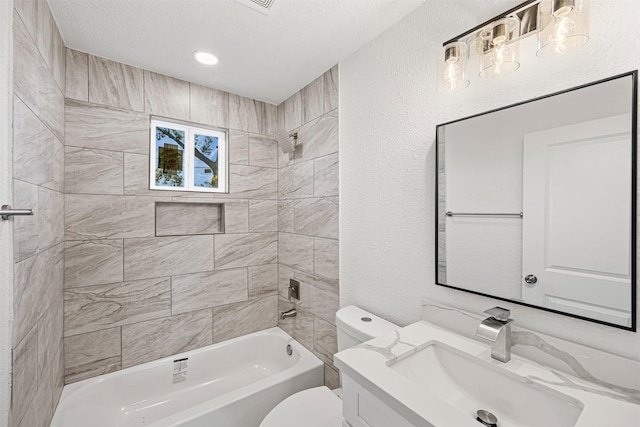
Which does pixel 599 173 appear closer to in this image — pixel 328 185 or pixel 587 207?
pixel 587 207

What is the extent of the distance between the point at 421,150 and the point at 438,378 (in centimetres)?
99

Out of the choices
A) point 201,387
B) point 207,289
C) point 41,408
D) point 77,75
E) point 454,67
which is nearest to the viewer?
point 454,67

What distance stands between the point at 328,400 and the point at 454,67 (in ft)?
5.80

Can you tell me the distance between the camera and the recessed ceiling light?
178 centimetres

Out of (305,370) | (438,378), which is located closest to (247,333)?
(305,370)

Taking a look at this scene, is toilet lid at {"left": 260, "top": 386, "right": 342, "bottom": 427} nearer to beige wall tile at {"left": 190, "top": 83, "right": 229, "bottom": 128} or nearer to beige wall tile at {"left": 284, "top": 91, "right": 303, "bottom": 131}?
beige wall tile at {"left": 284, "top": 91, "right": 303, "bottom": 131}

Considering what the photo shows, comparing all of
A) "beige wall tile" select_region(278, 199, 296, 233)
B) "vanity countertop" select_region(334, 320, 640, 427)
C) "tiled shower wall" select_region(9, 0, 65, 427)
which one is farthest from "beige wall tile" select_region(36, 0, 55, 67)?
"vanity countertop" select_region(334, 320, 640, 427)

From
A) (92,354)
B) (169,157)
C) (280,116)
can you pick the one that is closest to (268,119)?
(280,116)

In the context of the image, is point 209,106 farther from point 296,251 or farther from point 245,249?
point 296,251

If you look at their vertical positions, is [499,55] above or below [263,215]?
above

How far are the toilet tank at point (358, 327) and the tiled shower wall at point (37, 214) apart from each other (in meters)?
1.30

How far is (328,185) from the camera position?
78.0 inches

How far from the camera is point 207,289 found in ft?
7.36

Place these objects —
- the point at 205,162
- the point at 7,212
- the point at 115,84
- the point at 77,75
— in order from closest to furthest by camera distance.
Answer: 1. the point at 7,212
2. the point at 77,75
3. the point at 115,84
4. the point at 205,162
